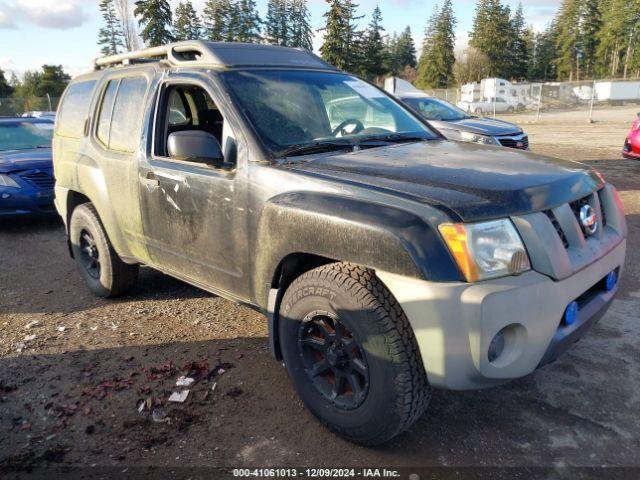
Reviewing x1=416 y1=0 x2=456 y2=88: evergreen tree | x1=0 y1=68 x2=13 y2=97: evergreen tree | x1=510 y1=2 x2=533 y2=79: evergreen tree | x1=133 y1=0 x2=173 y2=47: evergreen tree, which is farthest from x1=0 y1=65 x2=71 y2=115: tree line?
x1=510 y1=2 x2=533 y2=79: evergreen tree

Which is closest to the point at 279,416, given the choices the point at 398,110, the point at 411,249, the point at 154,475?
the point at 154,475

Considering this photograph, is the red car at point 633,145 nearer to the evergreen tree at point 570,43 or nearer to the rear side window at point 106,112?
the rear side window at point 106,112

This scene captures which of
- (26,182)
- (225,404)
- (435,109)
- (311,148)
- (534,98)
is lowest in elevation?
(225,404)

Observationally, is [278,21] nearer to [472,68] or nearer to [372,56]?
[372,56]

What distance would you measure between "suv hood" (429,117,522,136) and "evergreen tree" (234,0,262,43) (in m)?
56.7

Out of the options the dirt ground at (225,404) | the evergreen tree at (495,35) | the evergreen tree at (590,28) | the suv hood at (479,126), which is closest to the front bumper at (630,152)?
the suv hood at (479,126)

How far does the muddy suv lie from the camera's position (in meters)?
2.32

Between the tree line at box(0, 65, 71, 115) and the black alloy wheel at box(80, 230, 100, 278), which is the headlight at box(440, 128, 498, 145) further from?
the tree line at box(0, 65, 71, 115)

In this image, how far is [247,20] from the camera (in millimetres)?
64312

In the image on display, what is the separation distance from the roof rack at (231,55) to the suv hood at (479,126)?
5.66m

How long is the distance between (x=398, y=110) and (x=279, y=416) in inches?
94.5

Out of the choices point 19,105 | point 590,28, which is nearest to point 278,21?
point 19,105

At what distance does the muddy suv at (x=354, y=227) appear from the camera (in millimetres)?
2318

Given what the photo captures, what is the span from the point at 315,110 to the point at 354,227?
4.68 feet
